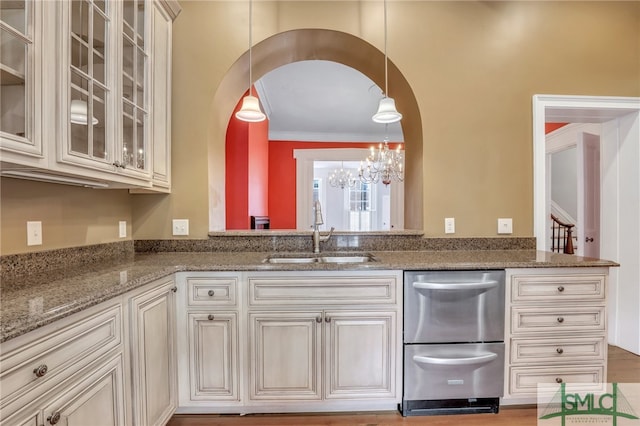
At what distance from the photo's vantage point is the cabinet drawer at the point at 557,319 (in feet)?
5.71

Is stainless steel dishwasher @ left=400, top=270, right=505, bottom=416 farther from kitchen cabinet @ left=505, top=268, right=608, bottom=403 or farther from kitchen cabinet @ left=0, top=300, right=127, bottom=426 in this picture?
kitchen cabinet @ left=0, top=300, right=127, bottom=426

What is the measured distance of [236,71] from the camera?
7.50ft

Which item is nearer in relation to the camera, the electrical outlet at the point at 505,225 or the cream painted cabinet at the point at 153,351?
the cream painted cabinet at the point at 153,351

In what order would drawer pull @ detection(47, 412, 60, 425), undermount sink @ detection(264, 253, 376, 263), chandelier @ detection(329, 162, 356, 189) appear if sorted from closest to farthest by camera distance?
drawer pull @ detection(47, 412, 60, 425), undermount sink @ detection(264, 253, 376, 263), chandelier @ detection(329, 162, 356, 189)

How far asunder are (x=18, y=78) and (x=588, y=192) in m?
4.53

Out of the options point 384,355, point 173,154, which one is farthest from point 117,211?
point 384,355

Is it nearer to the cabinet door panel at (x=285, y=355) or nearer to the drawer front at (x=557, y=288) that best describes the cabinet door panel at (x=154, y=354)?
the cabinet door panel at (x=285, y=355)

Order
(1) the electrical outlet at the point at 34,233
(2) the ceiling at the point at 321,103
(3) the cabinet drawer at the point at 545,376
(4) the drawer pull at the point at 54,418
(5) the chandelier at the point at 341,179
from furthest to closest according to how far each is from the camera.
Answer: (5) the chandelier at the point at 341,179
(2) the ceiling at the point at 321,103
(3) the cabinet drawer at the point at 545,376
(1) the electrical outlet at the point at 34,233
(4) the drawer pull at the point at 54,418

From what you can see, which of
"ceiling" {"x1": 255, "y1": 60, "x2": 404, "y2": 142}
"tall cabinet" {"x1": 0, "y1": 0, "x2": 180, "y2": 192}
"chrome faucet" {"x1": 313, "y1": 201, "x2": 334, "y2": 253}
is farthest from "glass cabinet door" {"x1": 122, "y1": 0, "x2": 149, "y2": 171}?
"ceiling" {"x1": 255, "y1": 60, "x2": 404, "y2": 142}

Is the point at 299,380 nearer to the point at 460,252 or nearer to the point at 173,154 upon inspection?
the point at 460,252

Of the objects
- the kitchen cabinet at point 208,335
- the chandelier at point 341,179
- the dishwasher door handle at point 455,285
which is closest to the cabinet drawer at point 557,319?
the dishwasher door handle at point 455,285

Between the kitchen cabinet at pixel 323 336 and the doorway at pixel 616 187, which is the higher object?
the doorway at pixel 616 187

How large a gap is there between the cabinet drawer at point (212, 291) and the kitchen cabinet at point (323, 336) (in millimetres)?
108

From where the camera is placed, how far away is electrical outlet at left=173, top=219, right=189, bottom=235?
2.19 meters
